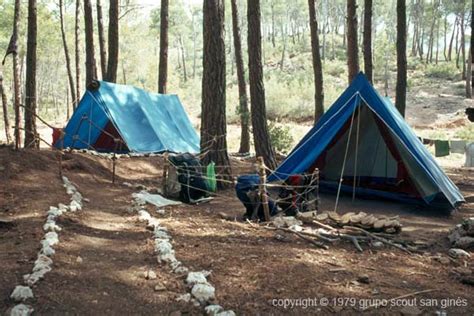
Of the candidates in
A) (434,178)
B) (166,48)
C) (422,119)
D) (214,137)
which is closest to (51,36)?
(166,48)

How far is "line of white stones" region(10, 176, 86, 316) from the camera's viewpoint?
2.76 m

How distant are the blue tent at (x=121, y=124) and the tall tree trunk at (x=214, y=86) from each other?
13.1 feet

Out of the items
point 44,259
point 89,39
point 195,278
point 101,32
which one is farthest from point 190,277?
point 101,32

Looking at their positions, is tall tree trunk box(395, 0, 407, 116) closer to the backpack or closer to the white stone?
the backpack

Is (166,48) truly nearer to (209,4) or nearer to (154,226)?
(209,4)

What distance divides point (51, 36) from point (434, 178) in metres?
30.4

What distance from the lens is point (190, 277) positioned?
3.33 meters

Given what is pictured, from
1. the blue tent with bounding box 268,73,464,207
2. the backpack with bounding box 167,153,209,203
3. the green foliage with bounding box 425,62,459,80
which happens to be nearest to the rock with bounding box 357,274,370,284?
the blue tent with bounding box 268,73,464,207

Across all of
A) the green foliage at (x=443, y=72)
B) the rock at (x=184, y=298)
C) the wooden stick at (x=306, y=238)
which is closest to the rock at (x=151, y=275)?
the rock at (x=184, y=298)

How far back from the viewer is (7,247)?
3.80 meters

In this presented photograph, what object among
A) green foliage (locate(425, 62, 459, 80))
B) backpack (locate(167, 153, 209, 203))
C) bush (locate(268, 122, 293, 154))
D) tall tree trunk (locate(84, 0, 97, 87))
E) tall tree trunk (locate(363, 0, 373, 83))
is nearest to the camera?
backpack (locate(167, 153, 209, 203))

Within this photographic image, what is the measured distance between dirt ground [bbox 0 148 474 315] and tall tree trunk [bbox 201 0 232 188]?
5.35ft

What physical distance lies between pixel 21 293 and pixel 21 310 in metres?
0.22

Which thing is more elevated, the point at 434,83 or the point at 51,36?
the point at 51,36
